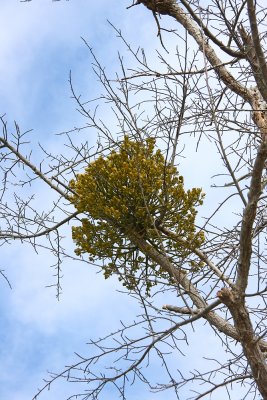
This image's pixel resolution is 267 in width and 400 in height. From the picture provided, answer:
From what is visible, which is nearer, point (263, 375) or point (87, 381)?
point (263, 375)

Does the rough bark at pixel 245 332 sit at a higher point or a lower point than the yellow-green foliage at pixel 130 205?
lower

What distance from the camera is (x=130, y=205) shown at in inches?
169

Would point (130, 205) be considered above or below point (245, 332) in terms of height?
above

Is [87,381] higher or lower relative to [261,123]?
lower

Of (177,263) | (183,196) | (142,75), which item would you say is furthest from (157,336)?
(142,75)

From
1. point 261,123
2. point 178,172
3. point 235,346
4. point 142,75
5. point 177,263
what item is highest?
point 142,75

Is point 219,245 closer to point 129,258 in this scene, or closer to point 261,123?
point 129,258

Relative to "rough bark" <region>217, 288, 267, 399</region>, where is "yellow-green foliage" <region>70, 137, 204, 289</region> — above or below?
above

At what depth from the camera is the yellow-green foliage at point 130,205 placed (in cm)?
424

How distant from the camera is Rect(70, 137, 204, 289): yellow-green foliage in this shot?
4.24m

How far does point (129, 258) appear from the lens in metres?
4.54

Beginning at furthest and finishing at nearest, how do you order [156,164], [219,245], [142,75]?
[142,75], [219,245], [156,164]

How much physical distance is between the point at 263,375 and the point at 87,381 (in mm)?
1170

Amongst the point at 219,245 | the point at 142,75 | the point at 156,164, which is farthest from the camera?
the point at 142,75
